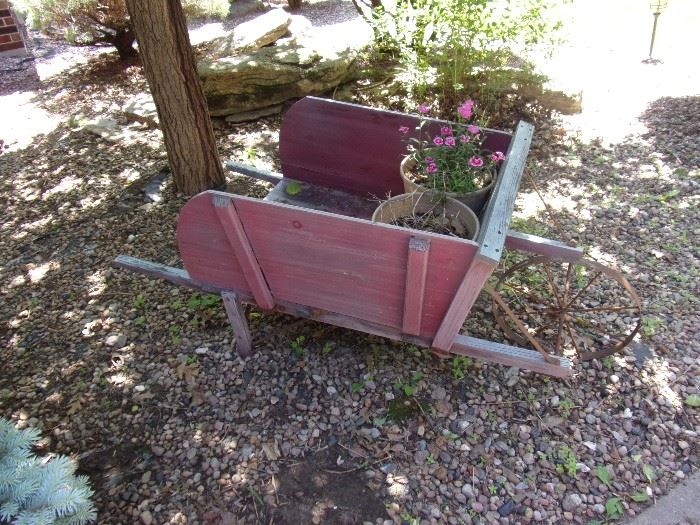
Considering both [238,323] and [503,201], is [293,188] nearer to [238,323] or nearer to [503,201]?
[238,323]

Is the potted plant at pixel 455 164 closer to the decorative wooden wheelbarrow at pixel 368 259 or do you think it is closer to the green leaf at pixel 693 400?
the decorative wooden wheelbarrow at pixel 368 259

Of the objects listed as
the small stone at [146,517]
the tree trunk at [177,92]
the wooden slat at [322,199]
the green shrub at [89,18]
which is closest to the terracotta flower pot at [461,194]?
the wooden slat at [322,199]

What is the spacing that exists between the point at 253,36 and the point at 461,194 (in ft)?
15.6

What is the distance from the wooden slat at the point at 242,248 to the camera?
80.4 inches

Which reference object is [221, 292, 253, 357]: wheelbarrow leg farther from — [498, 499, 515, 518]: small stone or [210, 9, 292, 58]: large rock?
[210, 9, 292, 58]: large rock

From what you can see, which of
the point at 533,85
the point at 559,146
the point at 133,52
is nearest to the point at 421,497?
the point at 559,146

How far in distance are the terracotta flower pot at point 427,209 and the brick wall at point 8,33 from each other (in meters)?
6.88

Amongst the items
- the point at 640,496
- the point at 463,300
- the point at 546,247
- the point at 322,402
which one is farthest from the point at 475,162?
the point at 640,496

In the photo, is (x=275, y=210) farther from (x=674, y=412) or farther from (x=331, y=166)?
(x=674, y=412)

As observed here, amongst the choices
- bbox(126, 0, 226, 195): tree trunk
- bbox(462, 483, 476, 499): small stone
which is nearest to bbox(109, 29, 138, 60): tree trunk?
bbox(126, 0, 226, 195): tree trunk

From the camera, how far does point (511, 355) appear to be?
7.17 feet

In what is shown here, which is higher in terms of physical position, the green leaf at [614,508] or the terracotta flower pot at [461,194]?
the terracotta flower pot at [461,194]

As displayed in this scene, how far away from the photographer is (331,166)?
303 cm

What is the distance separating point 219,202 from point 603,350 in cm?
204
